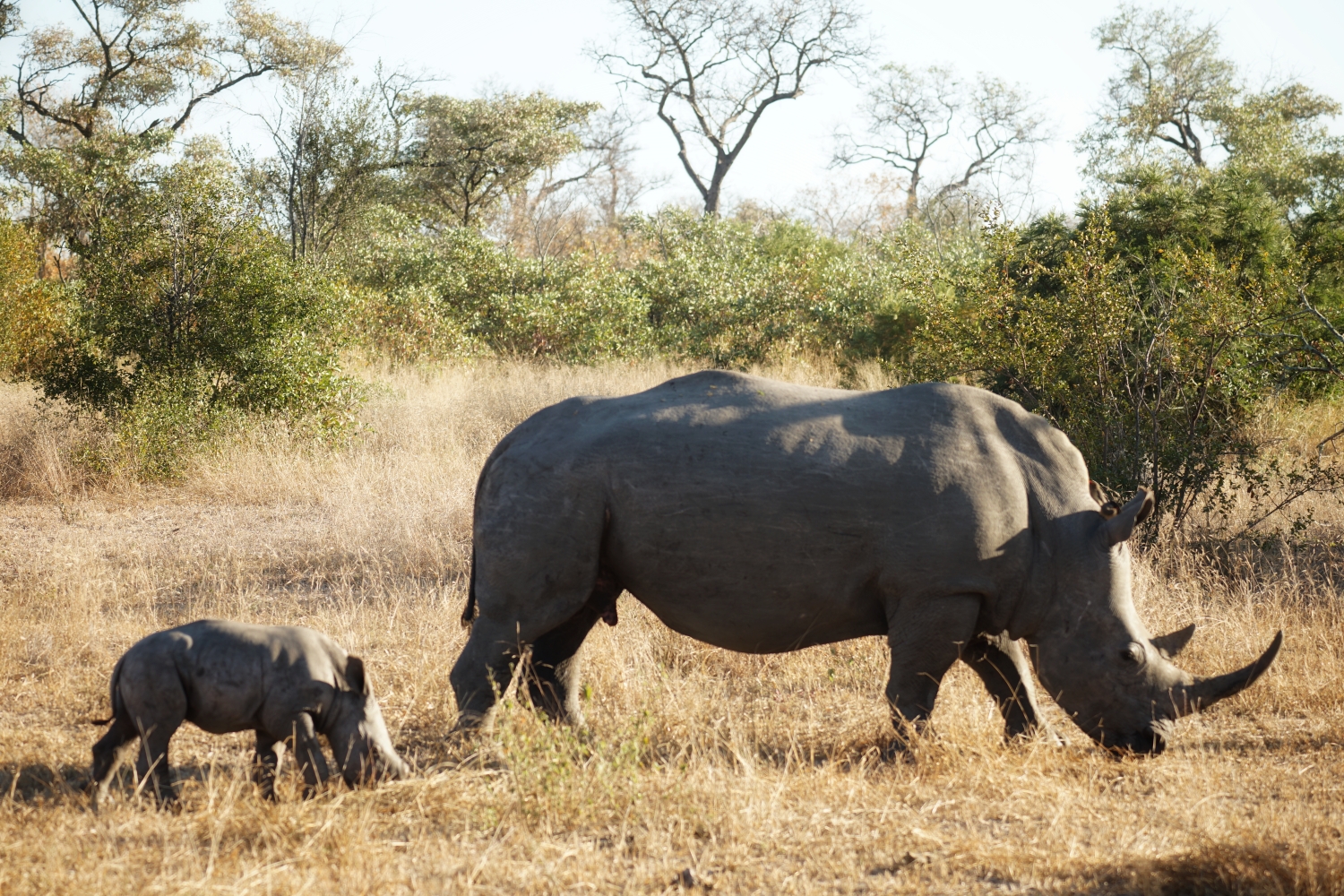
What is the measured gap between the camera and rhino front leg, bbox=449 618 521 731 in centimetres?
491

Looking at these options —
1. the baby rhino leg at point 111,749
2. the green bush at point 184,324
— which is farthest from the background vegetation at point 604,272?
the baby rhino leg at point 111,749

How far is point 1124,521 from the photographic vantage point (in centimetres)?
475

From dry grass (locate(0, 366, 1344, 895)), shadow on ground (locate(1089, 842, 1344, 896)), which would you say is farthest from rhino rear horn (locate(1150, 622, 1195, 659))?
shadow on ground (locate(1089, 842, 1344, 896))

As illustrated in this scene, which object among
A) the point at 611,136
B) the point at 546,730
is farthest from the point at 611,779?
the point at 611,136

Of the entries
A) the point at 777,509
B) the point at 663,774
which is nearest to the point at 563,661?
the point at 663,774

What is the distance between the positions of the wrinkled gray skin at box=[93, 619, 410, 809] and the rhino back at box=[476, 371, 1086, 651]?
0.98 m

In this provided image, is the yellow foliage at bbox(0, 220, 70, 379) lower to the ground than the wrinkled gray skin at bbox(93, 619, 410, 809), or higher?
higher

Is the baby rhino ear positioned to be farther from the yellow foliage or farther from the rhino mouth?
the yellow foliage

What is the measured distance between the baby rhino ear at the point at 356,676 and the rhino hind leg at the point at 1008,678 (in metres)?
2.85

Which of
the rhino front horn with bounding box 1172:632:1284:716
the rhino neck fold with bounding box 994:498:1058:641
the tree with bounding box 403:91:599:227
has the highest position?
the tree with bounding box 403:91:599:227

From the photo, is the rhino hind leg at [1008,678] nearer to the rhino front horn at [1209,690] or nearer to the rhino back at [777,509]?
the rhino back at [777,509]

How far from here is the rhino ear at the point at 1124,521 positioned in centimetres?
475

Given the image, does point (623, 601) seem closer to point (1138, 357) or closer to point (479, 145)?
point (1138, 357)

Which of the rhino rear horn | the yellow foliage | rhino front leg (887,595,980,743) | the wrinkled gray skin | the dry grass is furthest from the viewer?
the yellow foliage
